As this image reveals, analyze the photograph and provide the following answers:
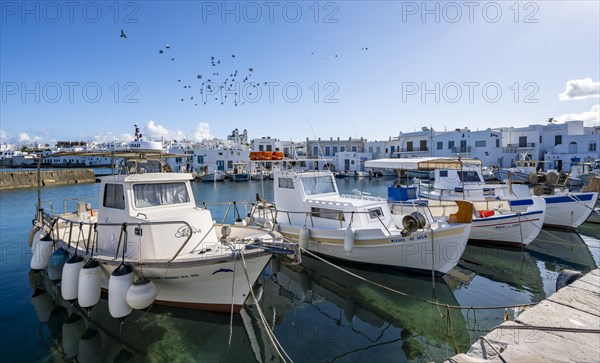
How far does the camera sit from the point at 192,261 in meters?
6.99

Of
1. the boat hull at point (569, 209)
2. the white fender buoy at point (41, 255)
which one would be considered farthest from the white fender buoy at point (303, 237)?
the boat hull at point (569, 209)

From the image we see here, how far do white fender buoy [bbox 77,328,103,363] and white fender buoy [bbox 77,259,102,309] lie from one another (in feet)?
2.01

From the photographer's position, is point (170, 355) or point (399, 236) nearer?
point (170, 355)

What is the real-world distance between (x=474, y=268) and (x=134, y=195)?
39.1 ft

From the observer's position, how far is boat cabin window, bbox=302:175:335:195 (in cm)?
1249

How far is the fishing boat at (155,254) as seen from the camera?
705 centimetres

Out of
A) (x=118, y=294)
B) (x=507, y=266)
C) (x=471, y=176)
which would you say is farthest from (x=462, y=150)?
(x=118, y=294)

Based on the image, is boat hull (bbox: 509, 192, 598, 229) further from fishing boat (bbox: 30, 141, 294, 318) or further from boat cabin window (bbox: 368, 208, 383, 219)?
fishing boat (bbox: 30, 141, 294, 318)

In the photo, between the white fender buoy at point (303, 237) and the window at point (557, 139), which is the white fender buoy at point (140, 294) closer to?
the white fender buoy at point (303, 237)

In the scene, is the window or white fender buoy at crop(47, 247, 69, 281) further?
the window

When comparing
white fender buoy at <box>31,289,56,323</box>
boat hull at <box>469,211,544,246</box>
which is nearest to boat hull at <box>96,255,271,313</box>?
white fender buoy at <box>31,289,56,323</box>

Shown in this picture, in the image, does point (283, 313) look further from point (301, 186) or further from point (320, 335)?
point (301, 186)

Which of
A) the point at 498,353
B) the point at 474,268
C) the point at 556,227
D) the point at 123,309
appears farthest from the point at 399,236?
the point at 556,227

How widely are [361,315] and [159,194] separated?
644cm
